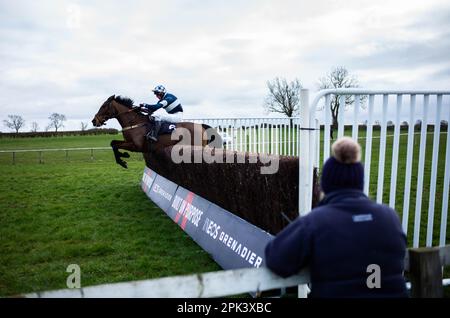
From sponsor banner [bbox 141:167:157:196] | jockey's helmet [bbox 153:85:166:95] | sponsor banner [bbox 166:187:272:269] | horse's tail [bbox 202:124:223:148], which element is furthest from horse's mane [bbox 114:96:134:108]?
sponsor banner [bbox 166:187:272:269]

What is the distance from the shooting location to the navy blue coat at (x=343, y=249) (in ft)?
6.17

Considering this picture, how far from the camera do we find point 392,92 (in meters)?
3.34

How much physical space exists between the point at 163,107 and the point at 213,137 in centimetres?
169

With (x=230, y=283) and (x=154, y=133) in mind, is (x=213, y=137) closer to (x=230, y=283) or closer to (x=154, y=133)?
(x=154, y=133)

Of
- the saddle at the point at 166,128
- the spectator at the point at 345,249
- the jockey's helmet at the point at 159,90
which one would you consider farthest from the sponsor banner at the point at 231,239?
the jockey's helmet at the point at 159,90

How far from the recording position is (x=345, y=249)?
1879mm

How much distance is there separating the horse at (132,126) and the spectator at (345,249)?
8259 millimetres

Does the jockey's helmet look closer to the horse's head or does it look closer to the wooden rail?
the horse's head

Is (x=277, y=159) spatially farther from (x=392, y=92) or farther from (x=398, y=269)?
(x=398, y=269)

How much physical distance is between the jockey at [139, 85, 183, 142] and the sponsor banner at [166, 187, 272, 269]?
11.6ft

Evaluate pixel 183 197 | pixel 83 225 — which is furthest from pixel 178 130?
pixel 83 225

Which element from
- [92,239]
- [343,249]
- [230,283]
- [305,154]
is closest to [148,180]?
[92,239]

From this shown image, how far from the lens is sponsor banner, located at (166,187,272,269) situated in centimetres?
410
